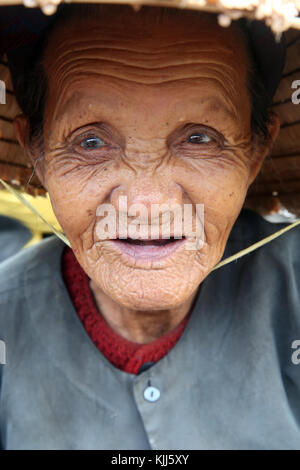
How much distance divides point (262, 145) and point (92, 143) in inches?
21.4

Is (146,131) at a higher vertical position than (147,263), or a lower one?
higher

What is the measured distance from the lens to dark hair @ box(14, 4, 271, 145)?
135cm

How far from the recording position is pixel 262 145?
153 centimetres

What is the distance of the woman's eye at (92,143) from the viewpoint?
131 cm

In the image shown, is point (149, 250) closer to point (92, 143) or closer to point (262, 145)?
point (92, 143)

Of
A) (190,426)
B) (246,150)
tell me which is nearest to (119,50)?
(246,150)

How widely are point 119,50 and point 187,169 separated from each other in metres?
0.34

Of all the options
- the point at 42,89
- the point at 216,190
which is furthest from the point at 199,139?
the point at 42,89

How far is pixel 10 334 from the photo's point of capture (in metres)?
1.59

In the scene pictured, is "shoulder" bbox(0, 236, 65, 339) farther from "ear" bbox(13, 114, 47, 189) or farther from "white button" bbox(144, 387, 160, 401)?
"white button" bbox(144, 387, 160, 401)

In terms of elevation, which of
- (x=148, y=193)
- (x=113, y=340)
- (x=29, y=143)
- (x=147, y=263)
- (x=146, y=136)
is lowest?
(x=113, y=340)

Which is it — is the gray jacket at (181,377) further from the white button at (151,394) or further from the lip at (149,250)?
the lip at (149,250)

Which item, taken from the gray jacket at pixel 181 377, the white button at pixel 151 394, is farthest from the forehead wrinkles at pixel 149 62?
the white button at pixel 151 394
